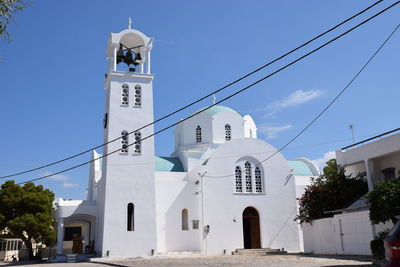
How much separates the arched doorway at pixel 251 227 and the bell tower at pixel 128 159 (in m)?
5.74

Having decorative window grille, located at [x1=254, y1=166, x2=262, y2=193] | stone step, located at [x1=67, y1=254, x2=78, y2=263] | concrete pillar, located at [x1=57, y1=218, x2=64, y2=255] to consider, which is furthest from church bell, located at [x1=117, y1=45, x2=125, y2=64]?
stone step, located at [x1=67, y1=254, x2=78, y2=263]

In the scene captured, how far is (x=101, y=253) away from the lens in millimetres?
21453

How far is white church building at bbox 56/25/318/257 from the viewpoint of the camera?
72.8ft

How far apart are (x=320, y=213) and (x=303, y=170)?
1092cm

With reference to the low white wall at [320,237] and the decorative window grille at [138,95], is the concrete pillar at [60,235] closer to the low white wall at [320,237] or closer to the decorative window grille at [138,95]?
the decorative window grille at [138,95]

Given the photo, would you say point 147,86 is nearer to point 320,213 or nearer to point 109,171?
point 109,171

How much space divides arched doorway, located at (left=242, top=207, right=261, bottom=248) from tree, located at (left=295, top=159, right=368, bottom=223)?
15.2 feet

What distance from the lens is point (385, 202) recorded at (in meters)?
12.9

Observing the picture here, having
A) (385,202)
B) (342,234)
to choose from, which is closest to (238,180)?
(342,234)

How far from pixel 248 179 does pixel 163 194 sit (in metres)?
5.29

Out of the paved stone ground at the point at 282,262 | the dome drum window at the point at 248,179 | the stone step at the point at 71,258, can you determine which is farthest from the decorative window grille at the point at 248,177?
the stone step at the point at 71,258

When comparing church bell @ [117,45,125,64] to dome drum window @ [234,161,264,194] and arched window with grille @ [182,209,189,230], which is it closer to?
dome drum window @ [234,161,264,194]

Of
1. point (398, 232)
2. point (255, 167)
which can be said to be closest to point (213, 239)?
point (255, 167)

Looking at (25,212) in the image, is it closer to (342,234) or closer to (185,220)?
(185,220)
